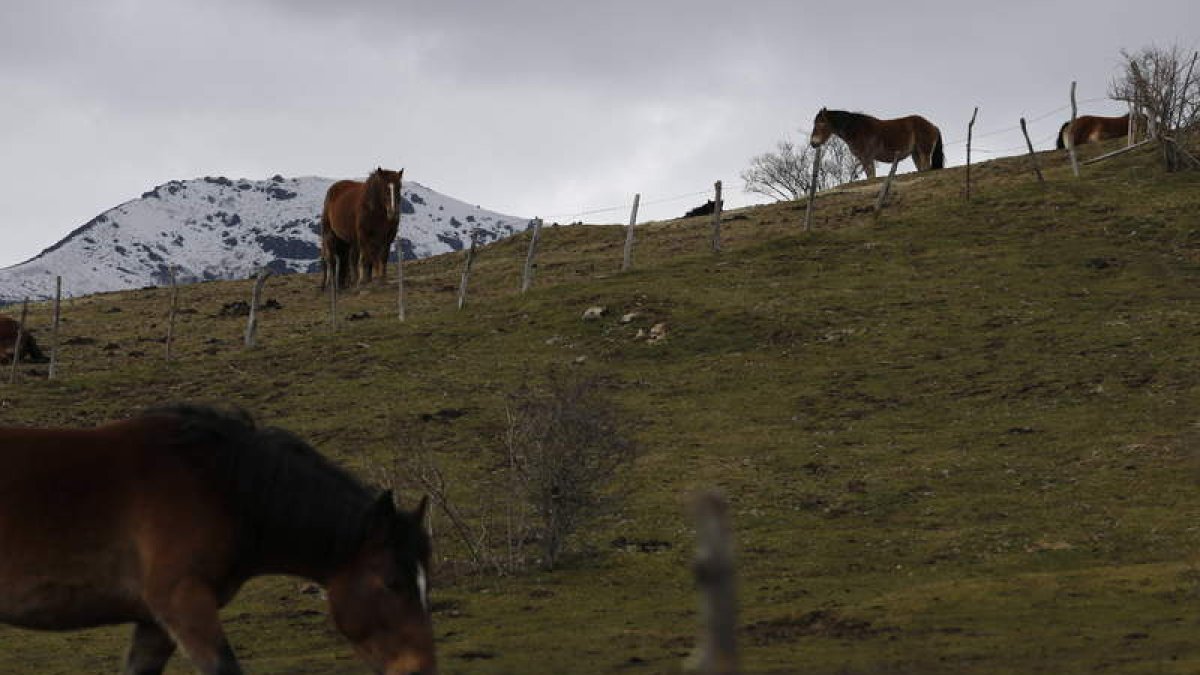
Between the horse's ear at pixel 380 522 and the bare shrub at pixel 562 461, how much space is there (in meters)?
10.5

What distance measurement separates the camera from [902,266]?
114ft

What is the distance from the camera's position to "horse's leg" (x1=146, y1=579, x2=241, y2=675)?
7.37 meters

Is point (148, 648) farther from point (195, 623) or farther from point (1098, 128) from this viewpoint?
point (1098, 128)

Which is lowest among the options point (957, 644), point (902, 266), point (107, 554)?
point (957, 644)

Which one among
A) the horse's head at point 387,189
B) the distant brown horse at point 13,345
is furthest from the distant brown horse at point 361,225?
the distant brown horse at point 13,345

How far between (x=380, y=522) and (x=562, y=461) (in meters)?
11.4

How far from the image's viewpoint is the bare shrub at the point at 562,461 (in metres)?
18.9

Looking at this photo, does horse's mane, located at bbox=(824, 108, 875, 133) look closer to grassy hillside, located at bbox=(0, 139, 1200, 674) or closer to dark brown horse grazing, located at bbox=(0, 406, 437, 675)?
grassy hillside, located at bbox=(0, 139, 1200, 674)

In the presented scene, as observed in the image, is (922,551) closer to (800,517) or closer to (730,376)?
(800,517)

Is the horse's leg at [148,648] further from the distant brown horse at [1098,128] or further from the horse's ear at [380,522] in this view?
the distant brown horse at [1098,128]

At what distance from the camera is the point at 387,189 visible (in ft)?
134

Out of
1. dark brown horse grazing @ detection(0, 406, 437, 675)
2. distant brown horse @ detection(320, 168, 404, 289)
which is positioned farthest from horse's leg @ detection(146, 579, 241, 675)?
distant brown horse @ detection(320, 168, 404, 289)

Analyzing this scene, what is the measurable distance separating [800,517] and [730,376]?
8.46 meters

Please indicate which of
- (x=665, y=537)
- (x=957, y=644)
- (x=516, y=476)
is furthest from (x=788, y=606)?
(x=516, y=476)
